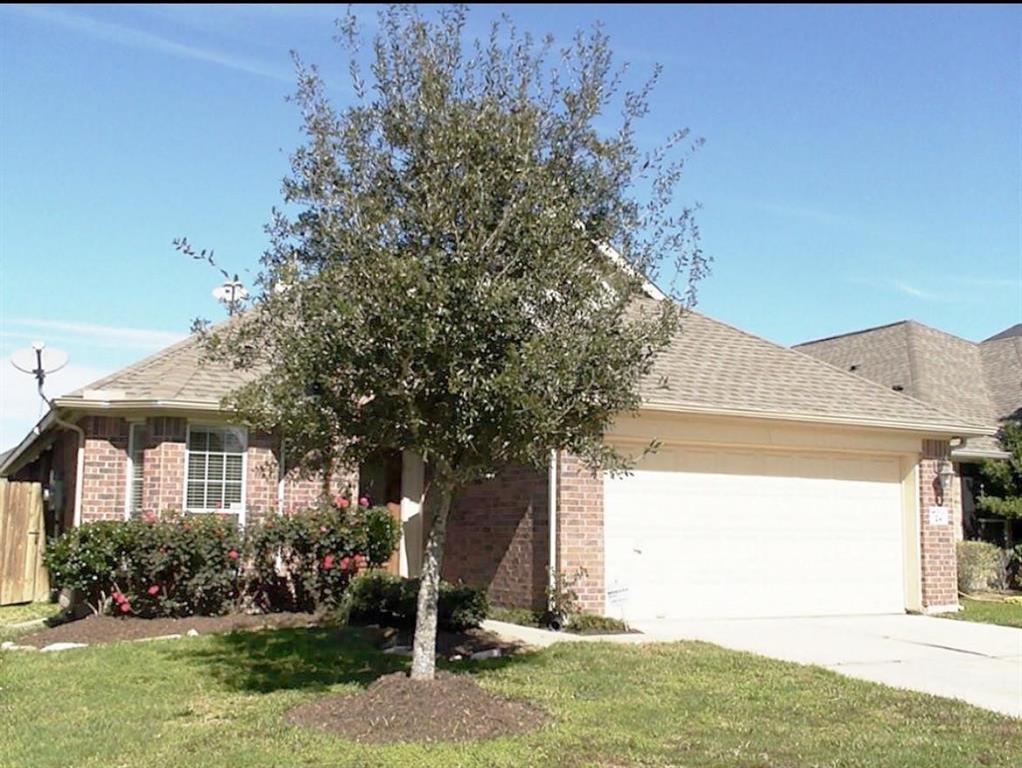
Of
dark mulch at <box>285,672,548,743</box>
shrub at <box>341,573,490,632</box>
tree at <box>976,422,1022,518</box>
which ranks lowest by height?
dark mulch at <box>285,672,548,743</box>

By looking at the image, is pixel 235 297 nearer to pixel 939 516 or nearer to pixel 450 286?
pixel 450 286

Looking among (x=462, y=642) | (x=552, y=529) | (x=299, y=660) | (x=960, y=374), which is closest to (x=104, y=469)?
(x=299, y=660)

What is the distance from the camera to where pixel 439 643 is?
1094 cm

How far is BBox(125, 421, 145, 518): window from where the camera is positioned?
13.9 m

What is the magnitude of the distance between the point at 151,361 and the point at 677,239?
9076 mm

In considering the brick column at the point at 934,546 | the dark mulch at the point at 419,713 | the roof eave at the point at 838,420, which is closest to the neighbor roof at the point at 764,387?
the roof eave at the point at 838,420

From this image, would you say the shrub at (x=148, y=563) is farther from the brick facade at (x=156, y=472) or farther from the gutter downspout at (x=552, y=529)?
the gutter downspout at (x=552, y=529)

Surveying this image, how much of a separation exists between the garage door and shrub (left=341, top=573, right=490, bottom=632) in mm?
2138

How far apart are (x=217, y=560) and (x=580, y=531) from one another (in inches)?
179

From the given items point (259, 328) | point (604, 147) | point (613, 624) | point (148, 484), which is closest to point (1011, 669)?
point (613, 624)

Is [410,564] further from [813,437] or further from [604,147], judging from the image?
[604,147]

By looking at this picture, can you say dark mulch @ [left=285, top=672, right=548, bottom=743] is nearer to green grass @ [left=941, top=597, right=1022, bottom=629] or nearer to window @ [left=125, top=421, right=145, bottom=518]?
window @ [left=125, top=421, right=145, bottom=518]

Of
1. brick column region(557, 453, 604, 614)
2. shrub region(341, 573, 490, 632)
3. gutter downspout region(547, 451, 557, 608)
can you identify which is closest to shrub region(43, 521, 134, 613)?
shrub region(341, 573, 490, 632)

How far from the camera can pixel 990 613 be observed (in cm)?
1505
